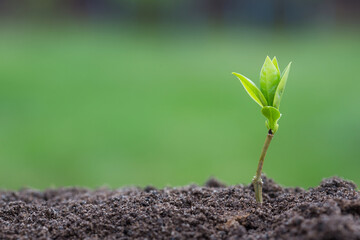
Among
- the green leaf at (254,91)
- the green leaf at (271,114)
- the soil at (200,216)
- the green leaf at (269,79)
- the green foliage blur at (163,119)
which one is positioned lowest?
the soil at (200,216)

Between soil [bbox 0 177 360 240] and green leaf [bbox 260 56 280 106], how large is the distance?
1.20 feet

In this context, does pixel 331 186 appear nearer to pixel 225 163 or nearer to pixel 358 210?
pixel 358 210

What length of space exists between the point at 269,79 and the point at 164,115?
5.10 m

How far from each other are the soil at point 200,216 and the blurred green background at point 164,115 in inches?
80.2

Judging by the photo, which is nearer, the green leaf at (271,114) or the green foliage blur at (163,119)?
the green leaf at (271,114)

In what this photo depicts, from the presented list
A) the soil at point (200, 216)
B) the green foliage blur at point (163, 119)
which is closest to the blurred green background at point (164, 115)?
the green foliage blur at point (163, 119)

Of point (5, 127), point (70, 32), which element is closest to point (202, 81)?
point (5, 127)

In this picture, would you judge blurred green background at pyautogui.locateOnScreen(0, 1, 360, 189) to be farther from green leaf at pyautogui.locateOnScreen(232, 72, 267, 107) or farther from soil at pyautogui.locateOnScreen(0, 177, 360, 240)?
green leaf at pyautogui.locateOnScreen(232, 72, 267, 107)

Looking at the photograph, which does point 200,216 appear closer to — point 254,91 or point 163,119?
point 254,91

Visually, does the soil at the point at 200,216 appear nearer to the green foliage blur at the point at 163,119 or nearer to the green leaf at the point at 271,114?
the green leaf at the point at 271,114

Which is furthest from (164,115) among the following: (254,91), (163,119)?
(254,91)

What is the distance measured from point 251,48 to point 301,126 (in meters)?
7.83

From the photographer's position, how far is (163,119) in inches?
252

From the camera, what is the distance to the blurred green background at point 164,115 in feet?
15.3
